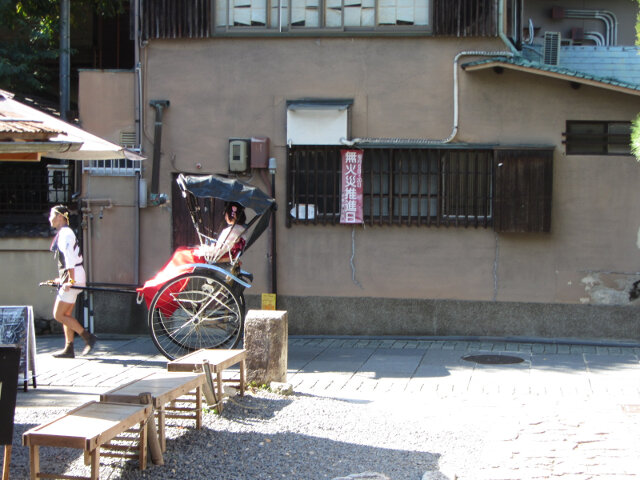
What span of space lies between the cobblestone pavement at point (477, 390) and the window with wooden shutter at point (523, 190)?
1.78 metres

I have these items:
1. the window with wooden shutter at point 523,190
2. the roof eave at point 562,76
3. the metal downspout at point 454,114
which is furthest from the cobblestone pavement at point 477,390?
the roof eave at point 562,76

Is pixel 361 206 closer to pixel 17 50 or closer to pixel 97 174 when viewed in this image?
pixel 97 174

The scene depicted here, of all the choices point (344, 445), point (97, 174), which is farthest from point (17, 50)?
point (344, 445)

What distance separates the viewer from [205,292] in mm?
10289

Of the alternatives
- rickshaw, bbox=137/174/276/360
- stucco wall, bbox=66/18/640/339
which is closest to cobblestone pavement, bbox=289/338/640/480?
stucco wall, bbox=66/18/640/339

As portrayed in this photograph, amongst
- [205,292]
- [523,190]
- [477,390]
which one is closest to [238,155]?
[205,292]

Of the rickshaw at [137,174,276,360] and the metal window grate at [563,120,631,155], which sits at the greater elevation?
the metal window grate at [563,120,631,155]

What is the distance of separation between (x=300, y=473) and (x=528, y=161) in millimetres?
7402

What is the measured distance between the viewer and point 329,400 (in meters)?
8.61

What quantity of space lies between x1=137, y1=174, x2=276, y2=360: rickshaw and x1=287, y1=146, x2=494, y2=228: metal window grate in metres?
2.31

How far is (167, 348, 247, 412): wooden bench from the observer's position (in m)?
7.82

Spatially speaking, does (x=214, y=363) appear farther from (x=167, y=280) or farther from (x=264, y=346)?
(x=167, y=280)

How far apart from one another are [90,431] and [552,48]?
1122 centimetres

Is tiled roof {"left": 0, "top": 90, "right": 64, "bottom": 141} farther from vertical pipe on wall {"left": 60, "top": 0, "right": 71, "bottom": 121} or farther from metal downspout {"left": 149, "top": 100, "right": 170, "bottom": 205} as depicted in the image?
vertical pipe on wall {"left": 60, "top": 0, "right": 71, "bottom": 121}
